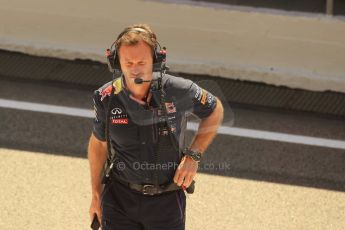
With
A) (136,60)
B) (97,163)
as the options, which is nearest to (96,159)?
(97,163)

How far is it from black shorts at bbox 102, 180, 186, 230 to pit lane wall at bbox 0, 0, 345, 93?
4.22 metres

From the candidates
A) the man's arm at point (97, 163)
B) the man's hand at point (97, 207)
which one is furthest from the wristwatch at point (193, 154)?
the man's hand at point (97, 207)

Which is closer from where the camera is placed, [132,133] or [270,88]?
[132,133]

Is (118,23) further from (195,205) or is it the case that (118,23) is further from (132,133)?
(132,133)

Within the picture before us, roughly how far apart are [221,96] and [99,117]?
8.85 feet

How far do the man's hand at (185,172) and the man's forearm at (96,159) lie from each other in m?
0.50

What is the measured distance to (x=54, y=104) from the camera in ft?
27.6

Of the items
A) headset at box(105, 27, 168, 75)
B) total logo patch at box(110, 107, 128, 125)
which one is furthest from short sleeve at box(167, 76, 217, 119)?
total logo patch at box(110, 107, 128, 125)

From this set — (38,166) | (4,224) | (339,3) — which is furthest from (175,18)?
(4,224)

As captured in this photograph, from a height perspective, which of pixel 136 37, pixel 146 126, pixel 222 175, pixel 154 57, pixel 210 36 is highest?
pixel 136 37

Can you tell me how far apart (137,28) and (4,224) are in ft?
9.73

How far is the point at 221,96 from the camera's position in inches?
268

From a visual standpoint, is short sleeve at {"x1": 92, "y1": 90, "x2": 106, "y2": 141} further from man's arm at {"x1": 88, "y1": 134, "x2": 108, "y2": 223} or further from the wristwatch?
the wristwatch

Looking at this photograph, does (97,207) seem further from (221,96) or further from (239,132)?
(239,132)
